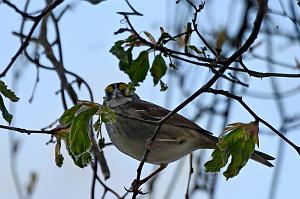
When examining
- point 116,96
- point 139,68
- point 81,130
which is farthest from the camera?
point 116,96

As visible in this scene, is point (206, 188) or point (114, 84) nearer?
point (206, 188)

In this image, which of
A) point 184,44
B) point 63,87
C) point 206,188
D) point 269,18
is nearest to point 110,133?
point 63,87

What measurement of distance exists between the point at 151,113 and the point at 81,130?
7.45 ft

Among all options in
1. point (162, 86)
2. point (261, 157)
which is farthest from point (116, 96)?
point (162, 86)

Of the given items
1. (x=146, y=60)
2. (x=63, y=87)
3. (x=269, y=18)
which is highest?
(x=269, y=18)

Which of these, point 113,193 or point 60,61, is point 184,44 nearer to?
point 113,193

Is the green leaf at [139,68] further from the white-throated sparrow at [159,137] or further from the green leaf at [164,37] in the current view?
the white-throated sparrow at [159,137]

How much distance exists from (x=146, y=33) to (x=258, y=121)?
2.01ft

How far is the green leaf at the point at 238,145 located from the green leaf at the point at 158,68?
0.38 meters

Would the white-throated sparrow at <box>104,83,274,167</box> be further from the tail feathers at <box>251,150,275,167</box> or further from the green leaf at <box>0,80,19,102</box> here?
the green leaf at <box>0,80,19,102</box>

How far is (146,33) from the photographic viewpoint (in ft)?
9.85

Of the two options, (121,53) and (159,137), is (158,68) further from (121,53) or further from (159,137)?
(159,137)

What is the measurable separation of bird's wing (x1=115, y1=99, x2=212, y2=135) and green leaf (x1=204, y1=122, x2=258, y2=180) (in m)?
1.82

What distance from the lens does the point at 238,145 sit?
108 inches
